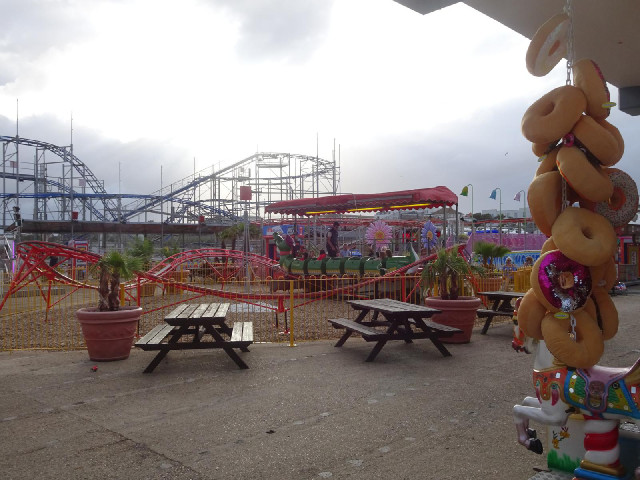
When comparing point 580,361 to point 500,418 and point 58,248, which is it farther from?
point 58,248

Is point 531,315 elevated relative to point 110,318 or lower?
elevated

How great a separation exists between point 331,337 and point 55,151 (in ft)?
144

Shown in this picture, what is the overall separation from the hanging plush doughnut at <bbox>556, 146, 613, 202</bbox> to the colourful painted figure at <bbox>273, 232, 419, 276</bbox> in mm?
11796

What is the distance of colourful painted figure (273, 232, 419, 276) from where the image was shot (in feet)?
48.7

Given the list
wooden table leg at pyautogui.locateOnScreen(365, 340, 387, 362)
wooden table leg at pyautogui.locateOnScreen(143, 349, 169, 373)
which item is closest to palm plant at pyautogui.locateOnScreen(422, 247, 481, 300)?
wooden table leg at pyautogui.locateOnScreen(365, 340, 387, 362)

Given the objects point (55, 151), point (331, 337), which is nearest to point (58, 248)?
point (331, 337)

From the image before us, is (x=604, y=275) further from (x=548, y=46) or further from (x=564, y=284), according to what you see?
(x=548, y=46)

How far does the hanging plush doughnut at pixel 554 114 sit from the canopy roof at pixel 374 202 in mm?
10906

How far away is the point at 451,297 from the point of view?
8250 millimetres

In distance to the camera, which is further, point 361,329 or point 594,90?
point 361,329

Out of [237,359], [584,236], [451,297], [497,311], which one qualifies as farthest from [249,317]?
[584,236]

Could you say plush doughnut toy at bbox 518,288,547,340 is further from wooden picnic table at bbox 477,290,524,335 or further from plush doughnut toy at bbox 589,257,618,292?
wooden picnic table at bbox 477,290,524,335

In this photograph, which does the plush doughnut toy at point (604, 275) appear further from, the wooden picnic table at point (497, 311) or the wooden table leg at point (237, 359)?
the wooden picnic table at point (497, 311)

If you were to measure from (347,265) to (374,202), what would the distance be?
2.15 m
